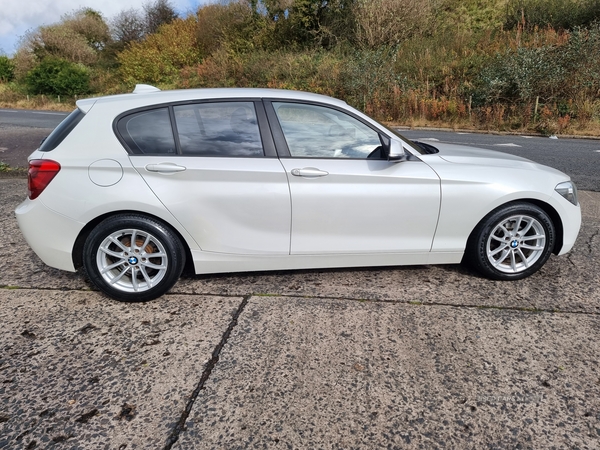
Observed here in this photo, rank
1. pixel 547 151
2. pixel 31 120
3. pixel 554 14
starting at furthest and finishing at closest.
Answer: pixel 554 14, pixel 31 120, pixel 547 151

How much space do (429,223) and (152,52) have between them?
34596mm

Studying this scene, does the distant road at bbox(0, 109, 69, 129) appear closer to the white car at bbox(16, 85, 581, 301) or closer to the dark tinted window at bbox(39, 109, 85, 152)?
the dark tinted window at bbox(39, 109, 85, 152)

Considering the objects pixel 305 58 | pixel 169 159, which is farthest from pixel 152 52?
pixel 169 159

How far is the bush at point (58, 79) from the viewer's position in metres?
33.3

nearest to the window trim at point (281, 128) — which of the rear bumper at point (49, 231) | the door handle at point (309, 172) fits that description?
the door handle at point (309, 172)

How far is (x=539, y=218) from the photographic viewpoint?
11.8 ft

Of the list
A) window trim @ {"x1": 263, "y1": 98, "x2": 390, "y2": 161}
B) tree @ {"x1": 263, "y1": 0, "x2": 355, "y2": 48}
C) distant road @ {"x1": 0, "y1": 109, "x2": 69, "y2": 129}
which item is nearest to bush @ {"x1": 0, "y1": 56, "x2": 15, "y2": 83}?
distant road @ {"x1": 0, "y1": 109, "x2": 69, "y2": 129}

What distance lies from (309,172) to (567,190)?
2.12 meters

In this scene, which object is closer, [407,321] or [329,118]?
[407,321]

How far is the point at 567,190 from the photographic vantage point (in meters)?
3.65

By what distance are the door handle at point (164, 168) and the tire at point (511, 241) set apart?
231cm

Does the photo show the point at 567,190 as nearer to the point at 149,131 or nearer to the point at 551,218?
the point at 551,218

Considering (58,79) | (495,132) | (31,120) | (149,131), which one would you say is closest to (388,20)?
(495,132)

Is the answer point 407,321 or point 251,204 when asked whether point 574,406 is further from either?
point 251,204
